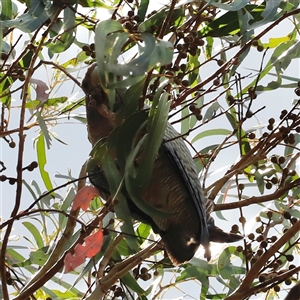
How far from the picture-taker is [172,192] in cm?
104

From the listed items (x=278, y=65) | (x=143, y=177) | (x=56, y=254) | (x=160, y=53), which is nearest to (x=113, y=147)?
(x=143, y=177)

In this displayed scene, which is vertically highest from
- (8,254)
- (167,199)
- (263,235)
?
(8,254)

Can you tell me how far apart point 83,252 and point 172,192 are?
0.24 metres

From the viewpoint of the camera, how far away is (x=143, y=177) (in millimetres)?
773

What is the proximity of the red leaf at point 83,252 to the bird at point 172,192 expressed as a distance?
0.14 meters

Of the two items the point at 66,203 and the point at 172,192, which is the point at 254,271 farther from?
the point at 66,203

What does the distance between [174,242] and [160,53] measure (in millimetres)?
475

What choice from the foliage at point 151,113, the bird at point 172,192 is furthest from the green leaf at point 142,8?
the bird at point 172,192

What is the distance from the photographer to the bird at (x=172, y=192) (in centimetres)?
100

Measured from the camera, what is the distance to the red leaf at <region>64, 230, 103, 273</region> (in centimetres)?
84

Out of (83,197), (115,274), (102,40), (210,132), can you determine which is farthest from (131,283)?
(102,40)

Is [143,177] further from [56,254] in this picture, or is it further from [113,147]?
[56,254]

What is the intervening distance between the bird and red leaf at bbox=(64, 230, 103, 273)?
0.14m

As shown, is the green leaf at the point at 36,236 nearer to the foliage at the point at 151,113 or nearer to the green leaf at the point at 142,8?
the foliage at the point at 151,113
